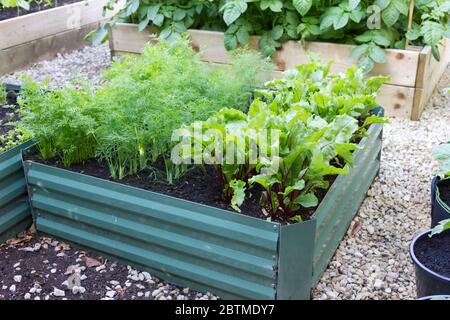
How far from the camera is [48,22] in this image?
197 inches

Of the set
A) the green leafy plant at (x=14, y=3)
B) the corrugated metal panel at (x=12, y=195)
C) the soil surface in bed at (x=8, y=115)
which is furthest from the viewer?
the green leafy plant at (x=14, y=3)

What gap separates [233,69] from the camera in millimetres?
3039

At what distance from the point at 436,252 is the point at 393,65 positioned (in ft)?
6.26

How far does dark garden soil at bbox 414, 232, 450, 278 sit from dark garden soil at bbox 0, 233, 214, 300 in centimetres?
86

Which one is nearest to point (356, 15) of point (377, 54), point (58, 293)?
point (377, 54)

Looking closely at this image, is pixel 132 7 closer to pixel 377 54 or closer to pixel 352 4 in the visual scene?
pixel 352 4

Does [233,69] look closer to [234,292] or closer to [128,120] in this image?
[128,120]

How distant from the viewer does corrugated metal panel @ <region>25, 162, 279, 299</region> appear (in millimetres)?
2070

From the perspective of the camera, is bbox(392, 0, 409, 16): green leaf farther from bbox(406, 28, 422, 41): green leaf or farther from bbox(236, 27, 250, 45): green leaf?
bbox(236, 27, 250, 45): green leaf

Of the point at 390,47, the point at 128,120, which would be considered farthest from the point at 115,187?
the point at 390,47

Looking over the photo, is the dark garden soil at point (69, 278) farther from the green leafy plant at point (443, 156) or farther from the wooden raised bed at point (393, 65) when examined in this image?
the wooden raised bed at point (393, 65)

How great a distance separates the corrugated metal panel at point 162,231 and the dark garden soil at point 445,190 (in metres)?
0.96

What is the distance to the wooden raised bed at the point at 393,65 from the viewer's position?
374cm

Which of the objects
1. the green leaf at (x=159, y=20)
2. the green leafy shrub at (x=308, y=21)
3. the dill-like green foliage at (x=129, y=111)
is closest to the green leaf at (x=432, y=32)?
the green leafy shrub at (x=308, y=21)
